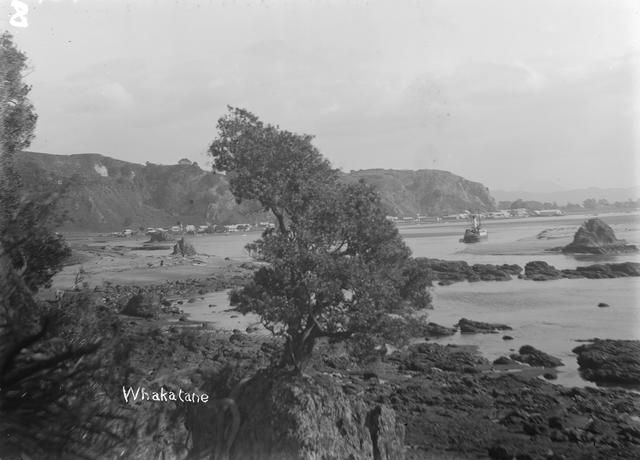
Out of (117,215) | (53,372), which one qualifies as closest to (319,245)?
(53,372)

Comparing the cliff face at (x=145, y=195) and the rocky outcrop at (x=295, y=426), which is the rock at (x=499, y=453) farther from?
the cliff face at (x=145, y=195)

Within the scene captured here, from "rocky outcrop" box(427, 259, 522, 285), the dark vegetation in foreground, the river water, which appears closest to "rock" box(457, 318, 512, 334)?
the river water

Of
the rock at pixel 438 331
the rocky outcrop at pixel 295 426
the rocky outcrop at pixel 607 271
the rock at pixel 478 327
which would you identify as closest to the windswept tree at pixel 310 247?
the rocky outcrop at pixel 295 426

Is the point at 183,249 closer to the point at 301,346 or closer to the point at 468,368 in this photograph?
the point at 468,368

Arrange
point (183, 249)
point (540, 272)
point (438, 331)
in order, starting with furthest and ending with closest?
point (183, 249), point (540, 272), point (438, 331)

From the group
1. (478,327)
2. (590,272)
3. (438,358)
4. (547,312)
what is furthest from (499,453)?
(590,272)
